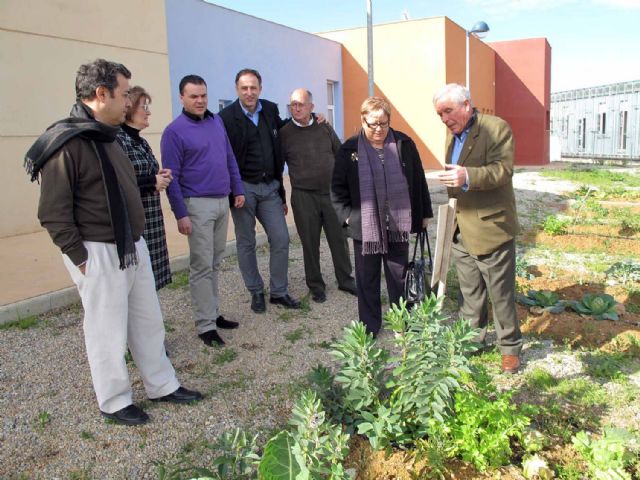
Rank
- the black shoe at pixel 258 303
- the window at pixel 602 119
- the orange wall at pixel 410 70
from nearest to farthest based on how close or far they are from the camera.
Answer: the black shoe at pixel 258 303 < the orange wall at pixel 410 70 < the window at pixel 602 119

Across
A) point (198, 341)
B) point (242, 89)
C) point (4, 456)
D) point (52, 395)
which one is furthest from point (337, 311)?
point (4, 456)

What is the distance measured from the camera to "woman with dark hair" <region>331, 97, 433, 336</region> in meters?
4.02

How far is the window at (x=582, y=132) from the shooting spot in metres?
28.9

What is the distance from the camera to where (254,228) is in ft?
16.2

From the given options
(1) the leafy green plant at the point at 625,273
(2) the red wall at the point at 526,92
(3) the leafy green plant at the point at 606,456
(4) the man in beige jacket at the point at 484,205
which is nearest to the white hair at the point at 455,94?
(4) the man in beige jacket at the point at 484,205

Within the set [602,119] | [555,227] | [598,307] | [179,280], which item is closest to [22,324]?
[179,280]

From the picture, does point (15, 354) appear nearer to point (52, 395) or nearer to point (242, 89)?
point (52, 395)

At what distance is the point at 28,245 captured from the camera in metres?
7.63

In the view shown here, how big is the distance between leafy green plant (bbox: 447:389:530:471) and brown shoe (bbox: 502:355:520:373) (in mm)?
1151

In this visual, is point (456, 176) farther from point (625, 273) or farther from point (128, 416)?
point (625, 273)

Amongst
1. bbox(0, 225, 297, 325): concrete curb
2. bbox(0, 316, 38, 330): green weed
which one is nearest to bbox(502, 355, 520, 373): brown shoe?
bbox(0, 316, 38, 330): green weed

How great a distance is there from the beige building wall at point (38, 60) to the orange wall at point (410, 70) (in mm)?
10892

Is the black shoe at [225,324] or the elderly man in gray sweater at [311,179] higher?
the elderly man in gray sweater at [311,179]

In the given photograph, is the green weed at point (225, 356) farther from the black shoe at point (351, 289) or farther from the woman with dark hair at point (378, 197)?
the black shoe at point (351, 289)
